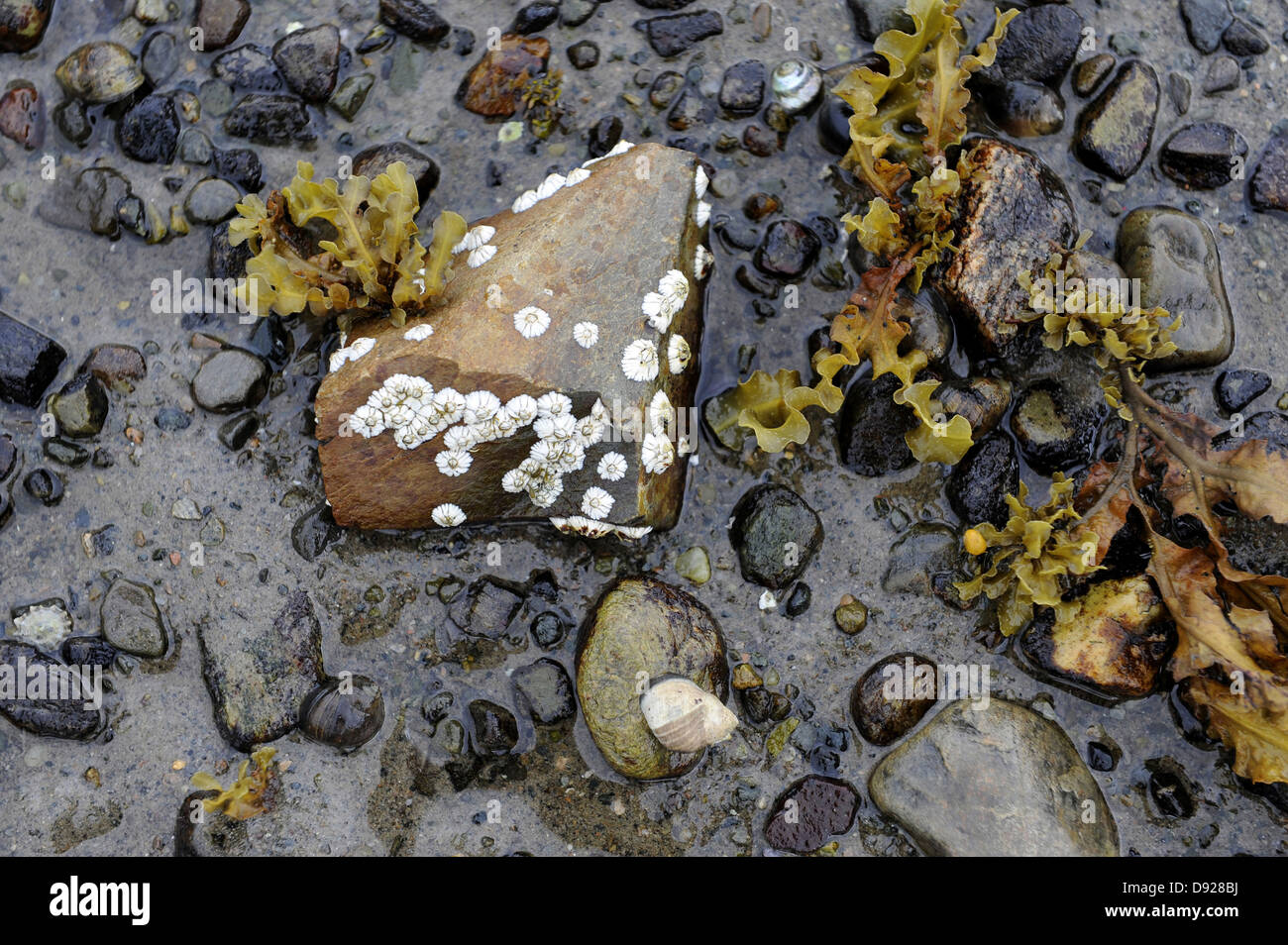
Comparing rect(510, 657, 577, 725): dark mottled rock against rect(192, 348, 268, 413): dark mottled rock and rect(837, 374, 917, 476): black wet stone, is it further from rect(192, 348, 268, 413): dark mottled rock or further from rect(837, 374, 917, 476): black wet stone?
rect(192, 348, 268, 413): dark mottled rock

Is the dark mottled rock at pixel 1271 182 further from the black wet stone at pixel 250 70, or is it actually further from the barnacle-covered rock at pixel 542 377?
the black wet stone at pixel 250 70

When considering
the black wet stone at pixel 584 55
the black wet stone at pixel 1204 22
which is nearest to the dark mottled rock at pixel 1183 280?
the black wet stone at pixel 1204 22

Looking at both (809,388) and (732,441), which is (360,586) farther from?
(809,388)
